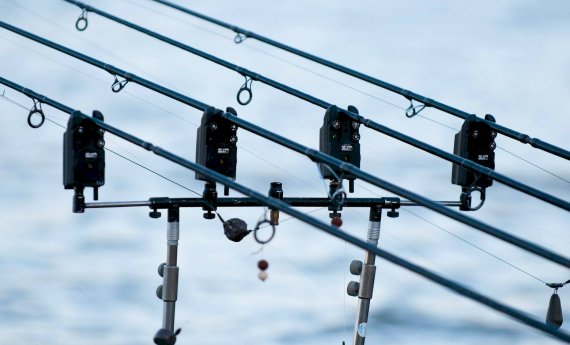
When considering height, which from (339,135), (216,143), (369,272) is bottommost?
(369,272)

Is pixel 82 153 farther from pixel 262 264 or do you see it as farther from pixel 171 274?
pixel 262 264

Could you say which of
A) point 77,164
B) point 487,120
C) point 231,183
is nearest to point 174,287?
point 77,164

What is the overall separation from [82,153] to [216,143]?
115 centimetres

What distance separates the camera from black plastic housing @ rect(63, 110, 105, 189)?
12.2 metres

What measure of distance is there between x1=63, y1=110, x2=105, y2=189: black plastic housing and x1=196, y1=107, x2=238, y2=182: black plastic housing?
855 millimetres

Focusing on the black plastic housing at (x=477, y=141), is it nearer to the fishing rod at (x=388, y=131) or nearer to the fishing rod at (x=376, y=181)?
the fishing rod at (x=388, y=131)

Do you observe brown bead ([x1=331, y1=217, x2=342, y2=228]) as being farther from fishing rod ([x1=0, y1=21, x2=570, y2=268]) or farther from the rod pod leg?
the rod pod leg

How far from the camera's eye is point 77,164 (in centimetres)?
1228

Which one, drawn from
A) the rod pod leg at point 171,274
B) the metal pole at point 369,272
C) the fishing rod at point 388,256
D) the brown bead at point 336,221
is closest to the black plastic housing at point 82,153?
the rod pod leg at point 171,274

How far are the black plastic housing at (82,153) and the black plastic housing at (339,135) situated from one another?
2.03 m

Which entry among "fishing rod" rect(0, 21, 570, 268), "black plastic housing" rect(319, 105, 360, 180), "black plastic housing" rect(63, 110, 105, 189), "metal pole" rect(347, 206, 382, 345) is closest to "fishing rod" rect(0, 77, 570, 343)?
"fishing rod" rect(0, 21, 570, 268)

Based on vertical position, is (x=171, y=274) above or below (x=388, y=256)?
above

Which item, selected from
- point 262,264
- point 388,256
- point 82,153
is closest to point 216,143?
point 82,153

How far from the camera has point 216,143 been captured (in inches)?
501
